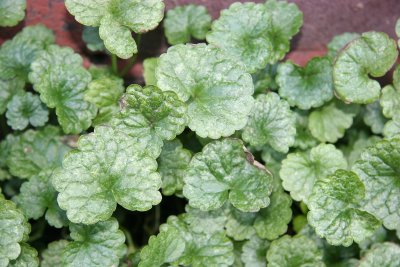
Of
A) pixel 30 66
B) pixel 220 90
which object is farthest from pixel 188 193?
pixel 30 66

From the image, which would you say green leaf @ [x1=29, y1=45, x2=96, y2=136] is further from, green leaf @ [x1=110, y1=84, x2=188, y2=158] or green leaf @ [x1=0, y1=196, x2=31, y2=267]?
green leaf @ [x1=0, y1=196, x2=31, y2=267]

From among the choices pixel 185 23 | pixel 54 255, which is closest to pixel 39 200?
pixel 54 255

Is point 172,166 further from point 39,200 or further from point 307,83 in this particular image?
point 307,83

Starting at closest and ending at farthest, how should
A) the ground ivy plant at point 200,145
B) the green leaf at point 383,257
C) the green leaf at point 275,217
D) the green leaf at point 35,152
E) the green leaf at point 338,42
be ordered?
the ground ivy plant at point 200,145 → the green leaf at point 383,257 → the green leaf at point 275,217 → the green leaf at point 35,152 → the green leaf at point 338,42

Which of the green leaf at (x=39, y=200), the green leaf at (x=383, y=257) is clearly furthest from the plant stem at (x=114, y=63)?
the green leaf at (x=383, y=257)

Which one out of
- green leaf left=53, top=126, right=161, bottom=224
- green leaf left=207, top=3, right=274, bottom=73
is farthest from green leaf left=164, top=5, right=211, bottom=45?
green leaf left=53, top=126, right=161, bottom=224

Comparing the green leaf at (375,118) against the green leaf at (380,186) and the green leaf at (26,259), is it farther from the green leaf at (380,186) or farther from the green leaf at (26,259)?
the green leaf at (26,259)
